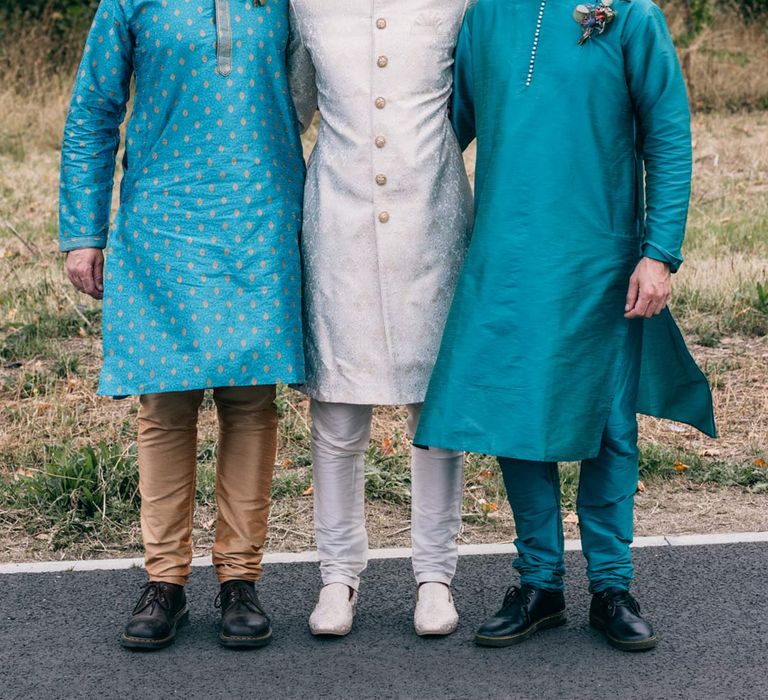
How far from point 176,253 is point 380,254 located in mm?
568

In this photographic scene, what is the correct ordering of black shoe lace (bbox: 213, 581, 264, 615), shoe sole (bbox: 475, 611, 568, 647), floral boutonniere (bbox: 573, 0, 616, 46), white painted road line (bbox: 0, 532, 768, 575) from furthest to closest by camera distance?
white painted road line (bbox: 0, 532, 768, 575), black shoe lace (bbox: 213, 581, 264, 615), shoe sole (bbox: 475, 611, 568, 647), floral boutonniere (bbox: 573, 0, 616, 46)

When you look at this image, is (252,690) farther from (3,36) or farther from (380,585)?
(3,36)

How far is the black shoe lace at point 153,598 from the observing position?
3.93 meters

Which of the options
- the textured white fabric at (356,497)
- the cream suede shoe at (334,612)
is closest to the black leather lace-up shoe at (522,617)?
the textured white fabric at (356,497)

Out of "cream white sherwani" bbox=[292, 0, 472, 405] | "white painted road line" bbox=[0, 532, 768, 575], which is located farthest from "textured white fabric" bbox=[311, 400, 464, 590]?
"white painted road line" bbox=[0, 532, 768, 575]

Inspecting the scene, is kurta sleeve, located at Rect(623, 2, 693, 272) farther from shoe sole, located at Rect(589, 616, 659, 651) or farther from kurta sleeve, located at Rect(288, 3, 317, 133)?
shoe sole, located at Rect(589, 616, 659, 651)

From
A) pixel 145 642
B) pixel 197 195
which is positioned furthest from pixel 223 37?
pixel 145 642

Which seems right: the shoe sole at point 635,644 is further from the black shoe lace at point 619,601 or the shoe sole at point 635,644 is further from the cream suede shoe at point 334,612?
the cream suede shoe at point 334,612

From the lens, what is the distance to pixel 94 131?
3.85m

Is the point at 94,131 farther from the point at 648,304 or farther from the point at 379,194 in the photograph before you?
the point at 648,304

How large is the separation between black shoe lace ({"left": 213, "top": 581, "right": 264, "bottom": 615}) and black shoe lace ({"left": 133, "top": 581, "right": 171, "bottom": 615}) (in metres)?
0.16

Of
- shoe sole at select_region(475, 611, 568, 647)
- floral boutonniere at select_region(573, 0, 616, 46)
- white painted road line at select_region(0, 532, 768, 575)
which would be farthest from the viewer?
white painted road line at select_region(0, 532, 768, 575)

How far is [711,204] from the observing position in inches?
371

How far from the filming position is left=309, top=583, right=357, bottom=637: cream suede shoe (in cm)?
393
